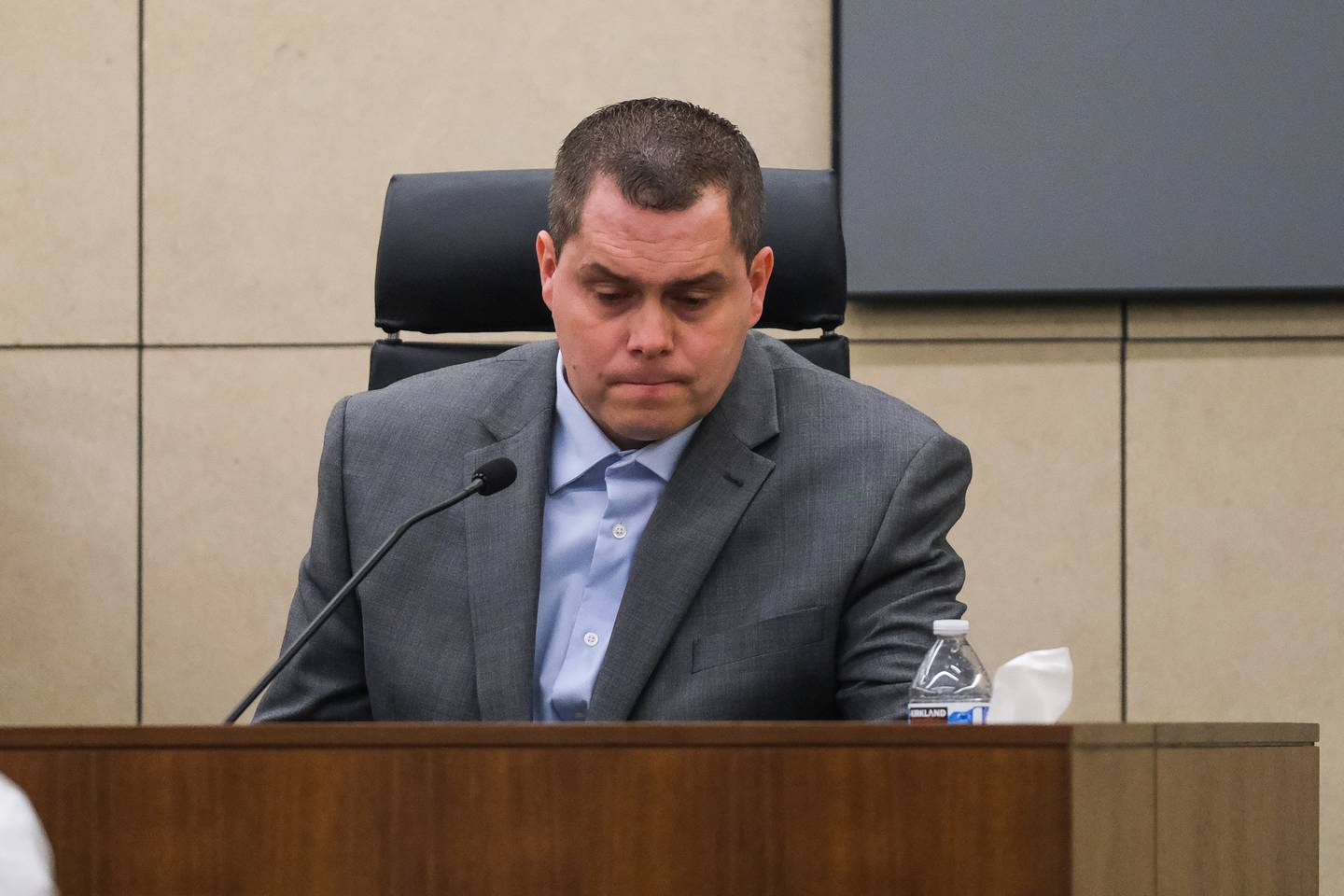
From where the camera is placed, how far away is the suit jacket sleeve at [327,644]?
174cm

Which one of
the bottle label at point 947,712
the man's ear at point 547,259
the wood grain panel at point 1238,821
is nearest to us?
the wood grain panel at point 1238,821

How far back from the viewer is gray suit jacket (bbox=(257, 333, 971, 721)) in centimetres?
164

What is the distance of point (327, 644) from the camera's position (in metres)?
1.76

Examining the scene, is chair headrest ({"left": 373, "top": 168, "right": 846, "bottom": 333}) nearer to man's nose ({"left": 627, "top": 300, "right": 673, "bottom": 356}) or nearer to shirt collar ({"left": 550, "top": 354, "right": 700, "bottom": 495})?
shirt collar ({"left": 550, "top": 354, "right": 700, "bottom": 495})

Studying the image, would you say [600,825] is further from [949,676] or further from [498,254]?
[498,254]

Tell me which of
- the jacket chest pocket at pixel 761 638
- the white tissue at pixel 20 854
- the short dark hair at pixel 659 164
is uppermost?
the short dark hair at pixel 659 164

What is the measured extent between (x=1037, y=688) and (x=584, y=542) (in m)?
0.63

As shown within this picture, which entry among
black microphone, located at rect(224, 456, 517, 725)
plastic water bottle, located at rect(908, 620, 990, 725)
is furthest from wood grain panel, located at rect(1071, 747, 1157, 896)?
black microphone, located at rect(224, 456, 517, 725)

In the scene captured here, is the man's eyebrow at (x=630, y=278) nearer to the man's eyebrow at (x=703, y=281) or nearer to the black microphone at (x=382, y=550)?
the man's eyebrow at (x=703, y=281)

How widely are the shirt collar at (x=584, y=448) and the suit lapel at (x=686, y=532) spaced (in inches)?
0.9

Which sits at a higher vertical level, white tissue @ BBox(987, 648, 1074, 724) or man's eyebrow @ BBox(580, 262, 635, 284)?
man's eyebrow @ BBox(580, 262, 635, 284)

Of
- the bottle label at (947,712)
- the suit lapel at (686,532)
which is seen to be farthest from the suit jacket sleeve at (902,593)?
the bottle label at (947,712)

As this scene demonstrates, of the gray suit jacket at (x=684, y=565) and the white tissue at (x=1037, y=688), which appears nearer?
the white tissue at (x=1037, y=688)

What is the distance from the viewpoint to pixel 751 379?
1832 millimetres
